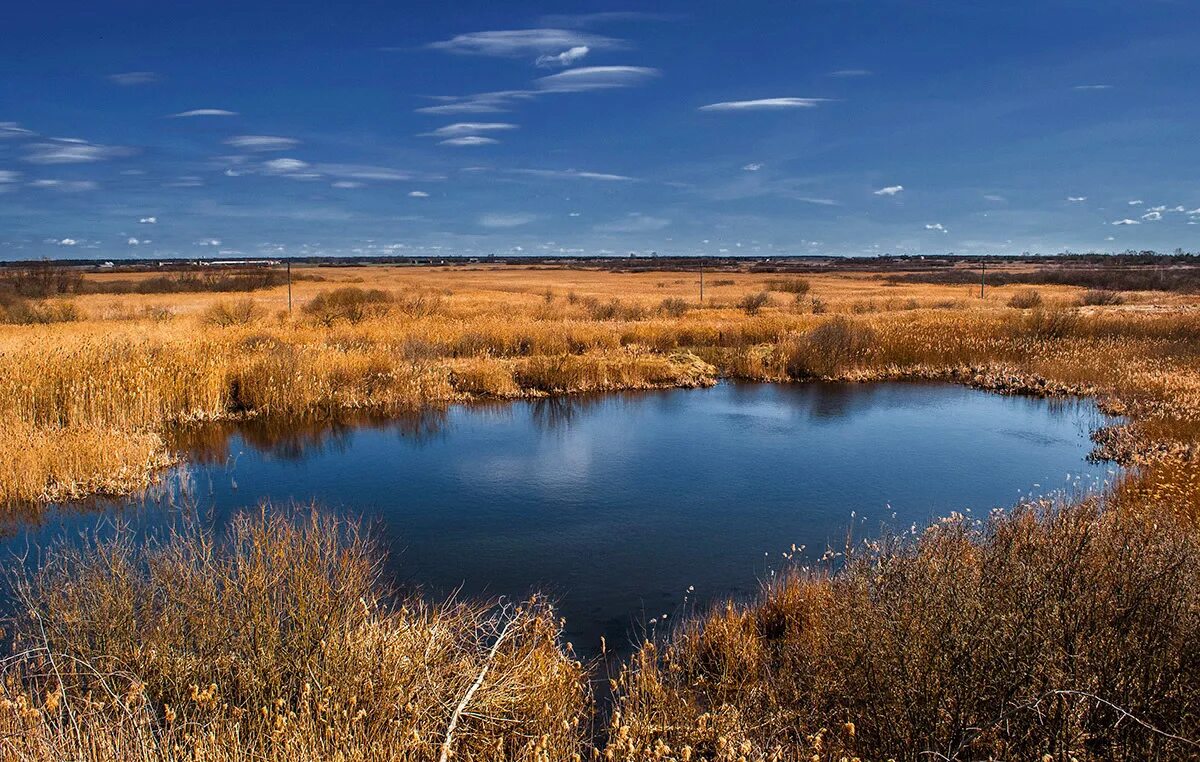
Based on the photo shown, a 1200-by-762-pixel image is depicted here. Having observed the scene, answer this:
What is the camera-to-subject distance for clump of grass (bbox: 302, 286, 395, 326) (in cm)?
3209

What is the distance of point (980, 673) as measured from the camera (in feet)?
14.9

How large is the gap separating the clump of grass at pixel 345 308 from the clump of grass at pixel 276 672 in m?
25.6

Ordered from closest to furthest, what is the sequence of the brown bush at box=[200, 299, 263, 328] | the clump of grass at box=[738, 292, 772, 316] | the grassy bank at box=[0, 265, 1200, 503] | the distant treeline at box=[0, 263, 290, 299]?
1. the grassy bank at box=[0, 265, 1200, 503]
2. the brown bush at box=[200, 299, 263, 328]
3. the clump of grass at box=[738, 292, 772, 316]
4. the distant treeline at box=[0, 263, 290, 299]

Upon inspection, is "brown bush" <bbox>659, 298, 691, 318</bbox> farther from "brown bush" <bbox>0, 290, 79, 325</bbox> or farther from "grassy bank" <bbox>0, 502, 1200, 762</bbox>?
"grassy bank" <bbox>0, 502, 1200, 762</bbox>

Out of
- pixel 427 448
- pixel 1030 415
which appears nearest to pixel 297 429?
pixel 427 448

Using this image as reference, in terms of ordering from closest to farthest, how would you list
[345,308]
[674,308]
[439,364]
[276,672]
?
[276,672]
[439,364]
[345,308]
[674,308]

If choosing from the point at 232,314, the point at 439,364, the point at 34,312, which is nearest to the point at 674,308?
the point at 439,364

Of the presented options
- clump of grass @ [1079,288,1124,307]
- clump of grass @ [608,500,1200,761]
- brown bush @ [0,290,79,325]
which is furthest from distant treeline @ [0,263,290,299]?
clump of grass @ [1079,288,1124,307]

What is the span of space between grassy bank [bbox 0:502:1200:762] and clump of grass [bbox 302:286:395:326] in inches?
1017

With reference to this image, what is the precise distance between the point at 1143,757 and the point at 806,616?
333 cm

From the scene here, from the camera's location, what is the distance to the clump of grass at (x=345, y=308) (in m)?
32.1

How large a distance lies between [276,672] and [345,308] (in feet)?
102

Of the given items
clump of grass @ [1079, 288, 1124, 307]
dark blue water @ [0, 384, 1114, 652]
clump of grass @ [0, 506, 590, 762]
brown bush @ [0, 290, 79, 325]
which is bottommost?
dark blue water @ [0, 384, 1114, 652]

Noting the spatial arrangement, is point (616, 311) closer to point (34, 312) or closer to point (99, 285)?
point (34, 312)
